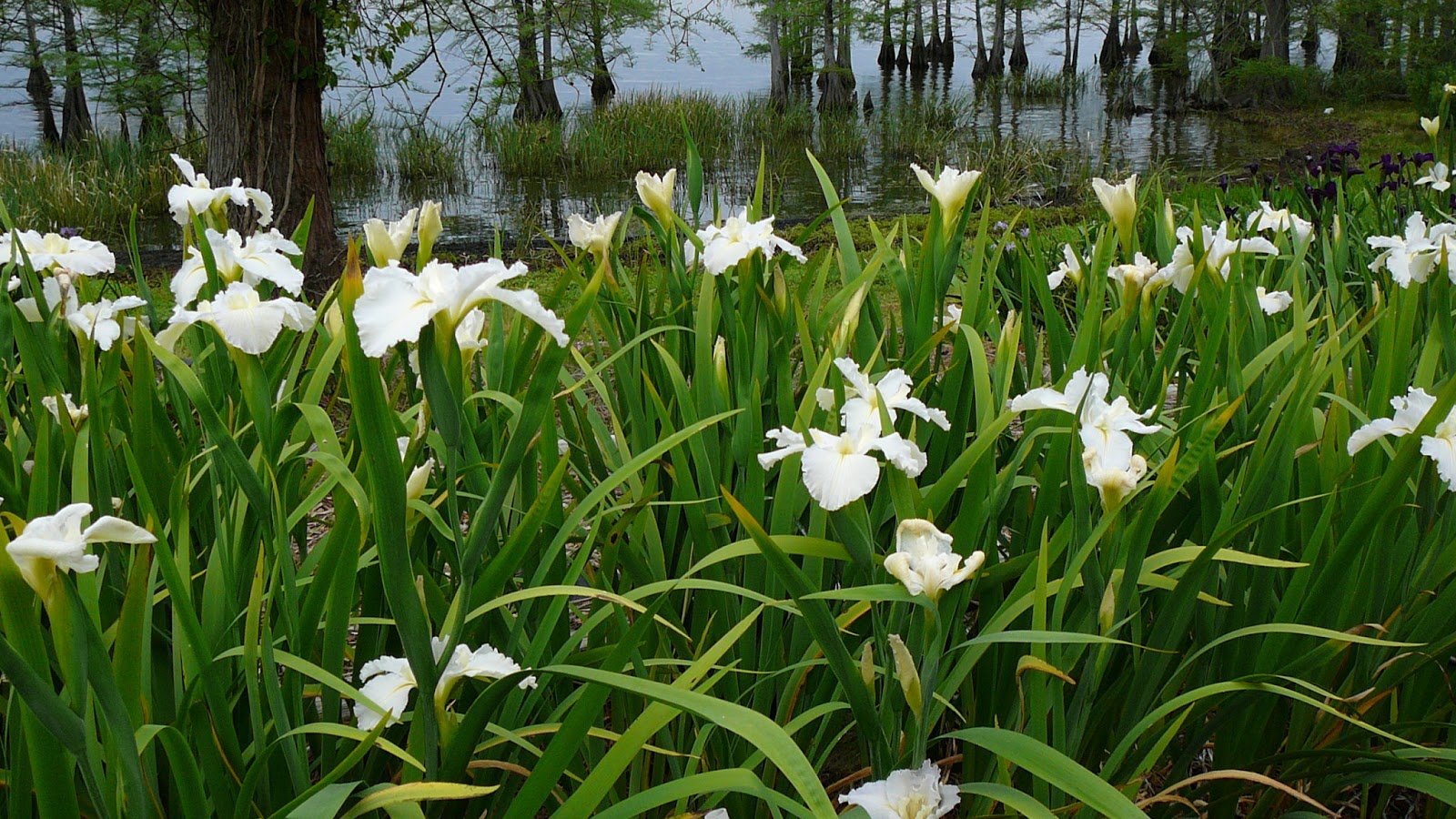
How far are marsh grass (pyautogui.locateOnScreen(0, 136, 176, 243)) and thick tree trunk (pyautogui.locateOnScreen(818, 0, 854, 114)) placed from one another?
14952 mm

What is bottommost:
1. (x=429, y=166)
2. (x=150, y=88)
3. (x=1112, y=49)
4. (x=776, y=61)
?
(x=429, y=166)

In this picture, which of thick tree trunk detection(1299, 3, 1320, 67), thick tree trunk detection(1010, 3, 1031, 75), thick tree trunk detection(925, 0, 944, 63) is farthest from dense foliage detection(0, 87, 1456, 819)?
thick tree trunk detection(1010, 3, 1031, 75)

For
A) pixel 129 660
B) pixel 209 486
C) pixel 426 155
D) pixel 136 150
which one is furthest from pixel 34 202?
pixel 129 660

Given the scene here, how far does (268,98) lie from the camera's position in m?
4.34

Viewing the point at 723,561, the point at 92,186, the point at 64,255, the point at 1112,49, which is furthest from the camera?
the point at 1112,49

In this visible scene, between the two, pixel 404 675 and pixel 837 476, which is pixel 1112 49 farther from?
pixel 404 675

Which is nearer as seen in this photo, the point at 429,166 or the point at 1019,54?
the point at 429,166

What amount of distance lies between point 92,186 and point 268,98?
584 centimetres

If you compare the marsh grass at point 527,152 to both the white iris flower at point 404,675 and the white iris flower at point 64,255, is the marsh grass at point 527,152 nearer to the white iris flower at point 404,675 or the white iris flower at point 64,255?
the white iris flower at point 64,255

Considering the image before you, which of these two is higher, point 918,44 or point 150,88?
point 918,44

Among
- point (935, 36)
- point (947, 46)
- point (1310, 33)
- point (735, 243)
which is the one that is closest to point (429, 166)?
point (735, 243)

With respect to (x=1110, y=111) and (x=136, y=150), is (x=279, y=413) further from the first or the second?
(x=1110, y=111)

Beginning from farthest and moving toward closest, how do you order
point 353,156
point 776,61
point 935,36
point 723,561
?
point 935,36, point 776,61, point 353,156, point 723,561

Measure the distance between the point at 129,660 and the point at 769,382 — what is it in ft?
3.41
